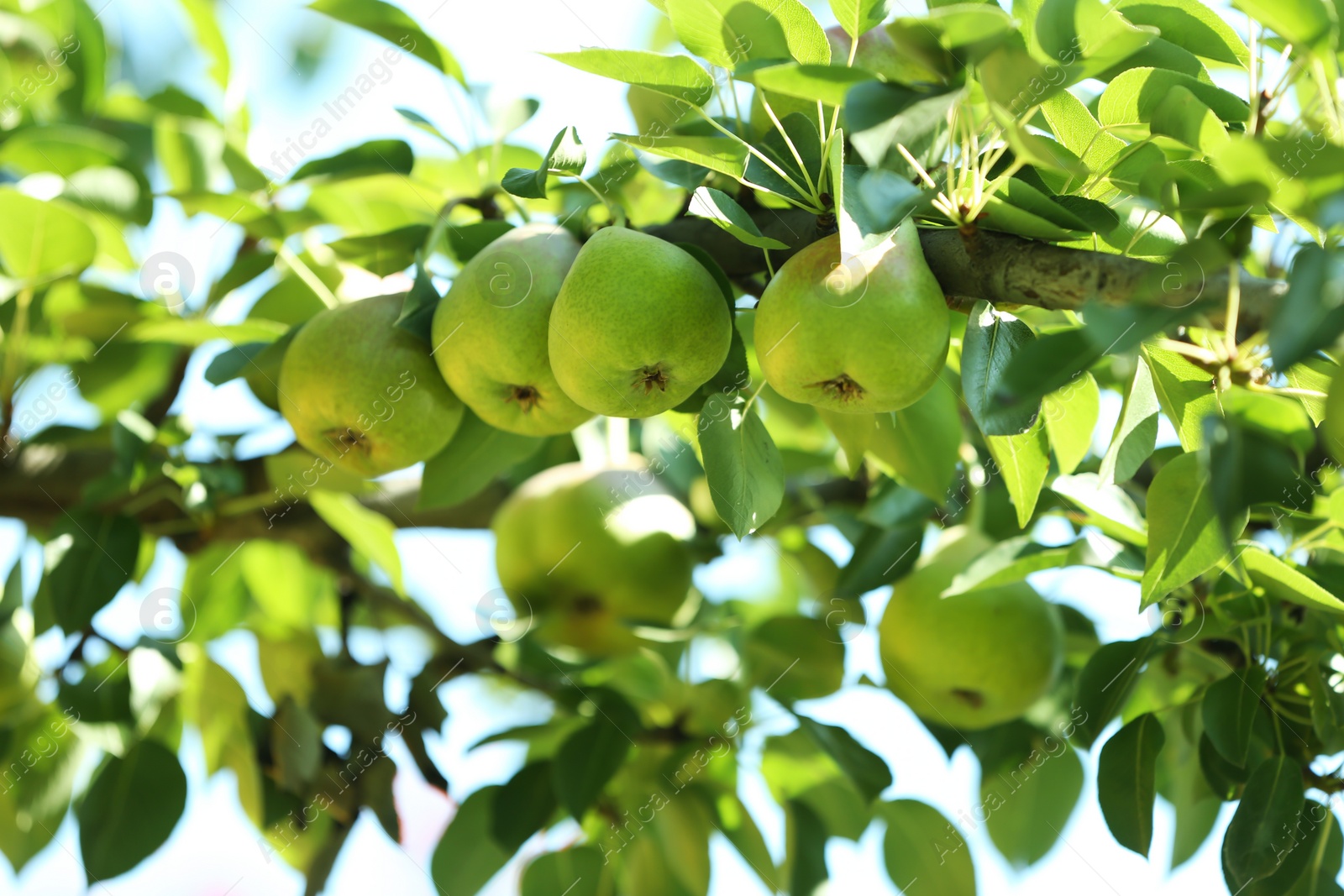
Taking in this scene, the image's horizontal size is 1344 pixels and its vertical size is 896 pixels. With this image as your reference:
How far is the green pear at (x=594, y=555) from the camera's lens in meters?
1.55

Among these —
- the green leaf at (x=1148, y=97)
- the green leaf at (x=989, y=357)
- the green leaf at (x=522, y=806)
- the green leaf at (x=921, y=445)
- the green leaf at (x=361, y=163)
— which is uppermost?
the green leaf at (x=1148, y=97)

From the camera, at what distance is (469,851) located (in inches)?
58.4

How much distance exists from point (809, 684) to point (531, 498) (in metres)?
0.51

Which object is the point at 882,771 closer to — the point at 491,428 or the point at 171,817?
the point at 491,428

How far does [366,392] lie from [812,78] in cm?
56

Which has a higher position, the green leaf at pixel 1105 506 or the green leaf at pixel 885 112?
the green leaf at pixel 885 112
